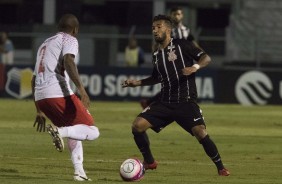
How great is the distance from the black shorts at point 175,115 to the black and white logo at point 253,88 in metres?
20.4

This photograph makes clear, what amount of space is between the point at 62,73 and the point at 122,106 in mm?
19618

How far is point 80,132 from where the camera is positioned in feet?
46.2

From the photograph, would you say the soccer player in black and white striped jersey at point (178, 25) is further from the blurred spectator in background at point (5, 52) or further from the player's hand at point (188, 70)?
the blurred spectator in background at point (5, 52)

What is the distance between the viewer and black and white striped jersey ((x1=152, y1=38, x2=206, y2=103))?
15.4 metres

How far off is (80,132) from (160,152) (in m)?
5.51

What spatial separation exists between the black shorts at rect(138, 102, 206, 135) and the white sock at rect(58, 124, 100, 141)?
1.52 meters

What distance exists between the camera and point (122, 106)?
33.8 meters

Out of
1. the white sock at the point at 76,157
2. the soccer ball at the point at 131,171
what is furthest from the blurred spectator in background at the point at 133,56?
the white sock at the point at 76,157

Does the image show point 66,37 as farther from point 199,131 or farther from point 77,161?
point 199,131

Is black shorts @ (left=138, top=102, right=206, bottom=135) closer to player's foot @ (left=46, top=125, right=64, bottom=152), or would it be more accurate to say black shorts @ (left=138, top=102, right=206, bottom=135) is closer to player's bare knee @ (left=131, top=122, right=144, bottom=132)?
player's bare knee @ (left=131, top=122, right=144, bottom=132)

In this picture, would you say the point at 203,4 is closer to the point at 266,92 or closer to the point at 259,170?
the point at 266,92

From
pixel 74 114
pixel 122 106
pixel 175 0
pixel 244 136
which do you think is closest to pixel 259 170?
pixel 74 114

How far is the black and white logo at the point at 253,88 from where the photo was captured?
35.7 metres

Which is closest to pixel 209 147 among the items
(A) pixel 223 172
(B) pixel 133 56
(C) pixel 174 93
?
(A) pixel 223 172
